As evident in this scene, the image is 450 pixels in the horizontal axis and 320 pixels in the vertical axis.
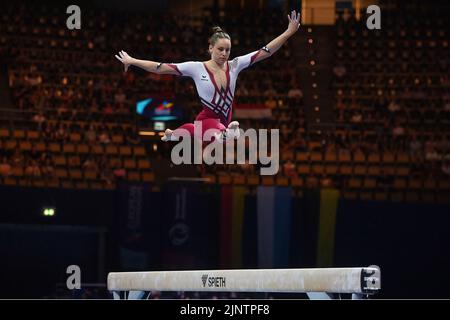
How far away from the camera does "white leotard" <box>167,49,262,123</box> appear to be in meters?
8.79

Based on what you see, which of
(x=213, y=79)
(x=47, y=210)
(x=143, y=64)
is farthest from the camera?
(x=47, y=210)

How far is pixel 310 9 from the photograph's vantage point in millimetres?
24422

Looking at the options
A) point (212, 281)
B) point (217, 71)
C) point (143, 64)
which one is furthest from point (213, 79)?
point (212, 281)

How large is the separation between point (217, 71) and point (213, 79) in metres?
0.09

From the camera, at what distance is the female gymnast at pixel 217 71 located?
8.55m

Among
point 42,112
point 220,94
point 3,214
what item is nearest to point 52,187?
point 3,214

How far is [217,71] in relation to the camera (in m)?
8.80
